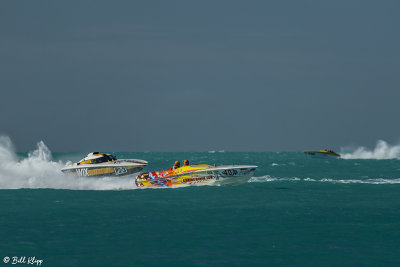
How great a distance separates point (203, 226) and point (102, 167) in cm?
2264

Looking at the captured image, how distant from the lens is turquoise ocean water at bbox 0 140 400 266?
58.2 ft

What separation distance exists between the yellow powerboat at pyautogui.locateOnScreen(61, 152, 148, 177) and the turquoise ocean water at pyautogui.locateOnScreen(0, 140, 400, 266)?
223 inches

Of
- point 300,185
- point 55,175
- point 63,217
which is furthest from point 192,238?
point 55,175

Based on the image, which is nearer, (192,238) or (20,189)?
(192,238)

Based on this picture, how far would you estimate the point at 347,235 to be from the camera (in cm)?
2095

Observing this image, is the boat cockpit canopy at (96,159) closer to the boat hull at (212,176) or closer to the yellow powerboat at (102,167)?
the yellow powerboat at (102,167)

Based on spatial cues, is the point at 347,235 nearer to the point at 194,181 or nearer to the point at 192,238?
the point at 192,238

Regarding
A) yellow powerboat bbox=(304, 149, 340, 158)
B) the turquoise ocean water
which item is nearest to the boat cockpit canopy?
the turquoise ocean water

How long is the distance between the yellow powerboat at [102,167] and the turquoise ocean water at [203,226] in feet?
18.6

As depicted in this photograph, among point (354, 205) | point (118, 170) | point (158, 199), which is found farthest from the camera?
point (118, 170)

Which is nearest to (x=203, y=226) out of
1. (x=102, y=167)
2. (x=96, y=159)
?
(x=102, y=167)

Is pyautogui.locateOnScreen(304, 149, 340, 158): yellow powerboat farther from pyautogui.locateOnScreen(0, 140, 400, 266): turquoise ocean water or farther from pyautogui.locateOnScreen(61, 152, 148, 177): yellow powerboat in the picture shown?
pyautogui.locateOnScreen(0, 140, 400, 266): turquoise ocean water

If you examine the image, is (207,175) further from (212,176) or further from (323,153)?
(323,153)

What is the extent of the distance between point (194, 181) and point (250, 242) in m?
16.9
